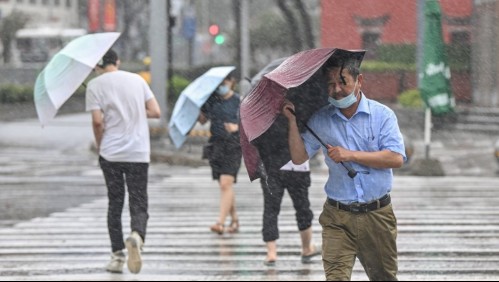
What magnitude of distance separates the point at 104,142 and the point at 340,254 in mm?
4143

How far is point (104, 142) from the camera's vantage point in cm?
1008

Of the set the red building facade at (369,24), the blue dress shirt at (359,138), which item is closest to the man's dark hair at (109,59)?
the blue dress shirt at (359,138)

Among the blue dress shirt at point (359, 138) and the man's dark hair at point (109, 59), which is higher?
the blue dress shirt at point (359, 138)

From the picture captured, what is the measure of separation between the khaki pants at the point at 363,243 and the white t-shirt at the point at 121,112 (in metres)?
3.82

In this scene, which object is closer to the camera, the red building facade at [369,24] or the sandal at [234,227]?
the sandal at [234,227]

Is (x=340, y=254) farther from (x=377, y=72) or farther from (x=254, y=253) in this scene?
(x=377, y=72)

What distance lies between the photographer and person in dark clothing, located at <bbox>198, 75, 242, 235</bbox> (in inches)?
491

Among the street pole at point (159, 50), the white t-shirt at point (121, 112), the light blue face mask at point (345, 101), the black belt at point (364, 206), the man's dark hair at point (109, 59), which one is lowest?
the street pole at point (159, 50)

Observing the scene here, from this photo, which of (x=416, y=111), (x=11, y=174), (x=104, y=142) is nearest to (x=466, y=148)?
(x=416, y=111)

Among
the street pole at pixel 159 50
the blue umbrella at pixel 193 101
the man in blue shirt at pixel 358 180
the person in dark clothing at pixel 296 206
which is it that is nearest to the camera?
the man in blue shirt at pixel 358 180

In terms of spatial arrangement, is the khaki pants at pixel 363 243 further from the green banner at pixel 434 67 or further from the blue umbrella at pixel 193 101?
the green banner at pixel 434 67

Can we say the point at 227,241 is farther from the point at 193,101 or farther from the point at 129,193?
the point at 129,193

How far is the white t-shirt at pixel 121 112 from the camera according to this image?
9.99m

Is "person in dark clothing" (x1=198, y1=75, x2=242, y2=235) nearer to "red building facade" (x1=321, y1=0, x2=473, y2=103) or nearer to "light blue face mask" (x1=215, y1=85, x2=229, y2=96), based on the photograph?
"light blue face mask" (x1=215, y1=85, x2=229, y2=96)
